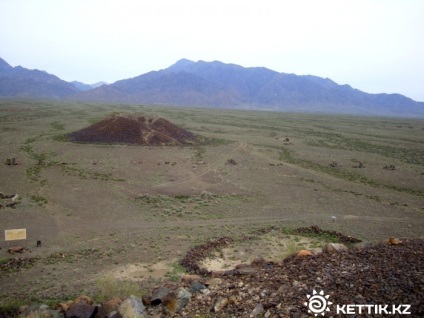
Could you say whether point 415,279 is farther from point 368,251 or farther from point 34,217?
point 34,217

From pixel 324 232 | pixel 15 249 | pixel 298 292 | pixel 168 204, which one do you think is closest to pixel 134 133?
pixel 168 204

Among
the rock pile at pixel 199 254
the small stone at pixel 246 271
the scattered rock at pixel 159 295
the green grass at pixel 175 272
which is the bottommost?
the green grass at pixel 175 272

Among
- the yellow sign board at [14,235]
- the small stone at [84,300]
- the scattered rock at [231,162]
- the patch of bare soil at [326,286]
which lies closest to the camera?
the patch of bare soil at [326,286]

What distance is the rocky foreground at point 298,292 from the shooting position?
8250 mm

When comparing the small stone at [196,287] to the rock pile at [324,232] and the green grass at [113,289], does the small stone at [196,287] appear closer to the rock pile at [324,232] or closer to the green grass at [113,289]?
the green grass at [113,289]

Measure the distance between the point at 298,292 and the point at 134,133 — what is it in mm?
42816

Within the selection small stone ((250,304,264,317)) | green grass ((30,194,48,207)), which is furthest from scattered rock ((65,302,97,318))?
green grass ((30,194,48,207))

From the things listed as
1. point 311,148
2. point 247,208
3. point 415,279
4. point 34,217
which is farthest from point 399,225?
point 311,148

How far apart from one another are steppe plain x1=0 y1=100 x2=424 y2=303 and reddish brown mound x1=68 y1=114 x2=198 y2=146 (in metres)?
2.86

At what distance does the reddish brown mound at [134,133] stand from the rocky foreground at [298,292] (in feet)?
123

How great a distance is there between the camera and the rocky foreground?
8.25 meters

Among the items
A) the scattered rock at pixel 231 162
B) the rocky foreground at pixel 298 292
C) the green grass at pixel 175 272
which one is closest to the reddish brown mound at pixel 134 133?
the scattered rock at pixel 231 162

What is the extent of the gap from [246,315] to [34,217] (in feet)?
54.4

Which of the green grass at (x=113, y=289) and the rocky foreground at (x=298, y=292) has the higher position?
the rocky foreground at (x=298, y=292)
